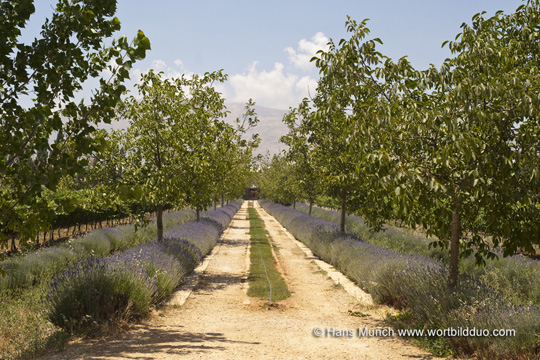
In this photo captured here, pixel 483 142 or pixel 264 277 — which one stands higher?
pixel 483 142

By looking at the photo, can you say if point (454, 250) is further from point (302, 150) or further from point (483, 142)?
point (302, 150)

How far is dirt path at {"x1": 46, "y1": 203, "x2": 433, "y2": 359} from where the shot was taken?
6.16 metres

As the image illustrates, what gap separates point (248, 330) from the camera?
7684mm

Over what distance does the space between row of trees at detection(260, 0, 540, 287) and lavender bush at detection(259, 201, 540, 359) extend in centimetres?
57

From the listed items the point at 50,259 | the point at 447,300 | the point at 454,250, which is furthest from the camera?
the point at 50,259

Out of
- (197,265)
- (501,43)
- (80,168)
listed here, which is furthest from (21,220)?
(197,265)

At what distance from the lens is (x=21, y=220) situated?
16.5 feet

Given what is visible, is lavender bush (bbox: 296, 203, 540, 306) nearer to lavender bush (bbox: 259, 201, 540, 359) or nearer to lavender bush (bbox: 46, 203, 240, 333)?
lavender bush (bbox: 259, 201, 540, 359)

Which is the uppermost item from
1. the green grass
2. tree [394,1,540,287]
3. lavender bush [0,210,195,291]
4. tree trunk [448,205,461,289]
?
tree [394,1,540,287]

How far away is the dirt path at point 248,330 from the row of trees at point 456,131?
2.02m

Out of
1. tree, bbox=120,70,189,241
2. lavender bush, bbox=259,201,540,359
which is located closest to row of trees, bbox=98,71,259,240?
tree, bbox=120,70,189,241

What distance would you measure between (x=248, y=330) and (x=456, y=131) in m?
4.69

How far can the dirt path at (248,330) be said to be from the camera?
6156 millimetres

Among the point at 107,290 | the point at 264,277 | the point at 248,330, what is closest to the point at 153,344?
the point at 107,290
